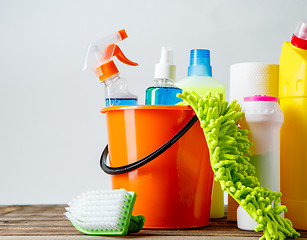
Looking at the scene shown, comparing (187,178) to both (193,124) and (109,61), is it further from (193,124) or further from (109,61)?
(109,61)

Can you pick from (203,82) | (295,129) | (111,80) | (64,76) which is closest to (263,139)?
(295,129)

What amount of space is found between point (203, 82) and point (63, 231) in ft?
1.19

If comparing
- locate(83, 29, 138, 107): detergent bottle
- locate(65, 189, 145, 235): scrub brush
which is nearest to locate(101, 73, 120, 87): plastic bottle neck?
locate(83, 29, 138, 107): detergent bottle

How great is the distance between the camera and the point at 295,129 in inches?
30.0

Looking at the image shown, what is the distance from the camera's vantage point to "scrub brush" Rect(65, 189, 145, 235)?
669 mm

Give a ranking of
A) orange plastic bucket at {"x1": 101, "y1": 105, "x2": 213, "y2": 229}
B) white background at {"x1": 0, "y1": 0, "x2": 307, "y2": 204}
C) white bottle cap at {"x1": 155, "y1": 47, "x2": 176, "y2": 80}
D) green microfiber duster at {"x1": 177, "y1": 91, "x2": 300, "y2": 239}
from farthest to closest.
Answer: white background at {"x1": 0, "y1": 0, "x2": 307, "y2": 204} → white bottle cap at {"x1": 155, "y1": 47, "x2": 176, "y2": 80} → orange plastic bucket at {"x1": 101, "y1": 105, "x2": 213, "y2": 229} → green microfiber duster at {"x1": 177, "y1": 91, "x2": 300, "y2": 239}

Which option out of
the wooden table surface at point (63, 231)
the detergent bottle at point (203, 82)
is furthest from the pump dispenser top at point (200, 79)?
the wooden table surface at point (63, 231)

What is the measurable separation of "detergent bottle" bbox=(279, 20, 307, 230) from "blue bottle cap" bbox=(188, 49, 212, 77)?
0.15m

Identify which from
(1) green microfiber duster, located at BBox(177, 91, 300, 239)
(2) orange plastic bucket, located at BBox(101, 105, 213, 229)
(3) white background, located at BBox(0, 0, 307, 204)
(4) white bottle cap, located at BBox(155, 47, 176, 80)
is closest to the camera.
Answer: (1) green microfiber duster, located at BBox(177, 91, 300, 239)

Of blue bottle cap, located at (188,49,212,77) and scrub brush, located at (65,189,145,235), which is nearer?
scrub brush, located at (65,189,145,235)

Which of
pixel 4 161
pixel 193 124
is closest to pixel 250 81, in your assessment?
pixel 193 124

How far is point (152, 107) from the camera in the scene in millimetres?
736

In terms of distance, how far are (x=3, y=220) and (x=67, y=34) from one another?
784 millimetres

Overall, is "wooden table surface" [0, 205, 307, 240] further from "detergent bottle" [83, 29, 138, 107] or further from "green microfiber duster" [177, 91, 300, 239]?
"detergent bottle" [83, 29, 138, 107]
